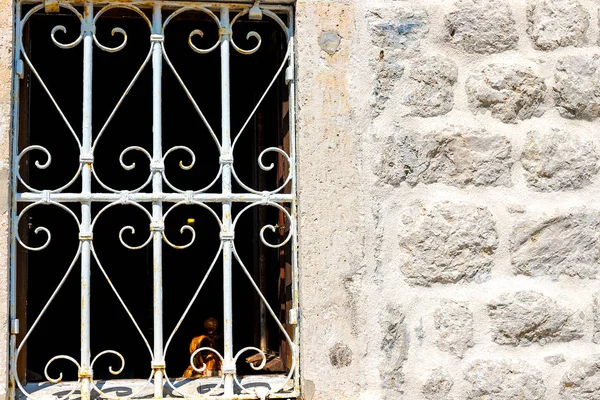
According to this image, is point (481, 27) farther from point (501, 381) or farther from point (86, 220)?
point (86, 220)

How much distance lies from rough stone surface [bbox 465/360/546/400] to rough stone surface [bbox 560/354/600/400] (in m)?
0.11

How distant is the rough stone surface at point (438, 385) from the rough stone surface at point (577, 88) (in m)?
0.99

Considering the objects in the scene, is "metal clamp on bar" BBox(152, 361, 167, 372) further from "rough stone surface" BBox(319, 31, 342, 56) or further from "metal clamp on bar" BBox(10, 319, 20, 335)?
"rough stone surface" BBox(319, 31, 342, 56)

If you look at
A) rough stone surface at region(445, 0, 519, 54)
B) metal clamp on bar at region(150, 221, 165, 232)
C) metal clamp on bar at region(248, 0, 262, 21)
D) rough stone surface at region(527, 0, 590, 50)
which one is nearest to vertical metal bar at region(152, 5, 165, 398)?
metal clamp on bar at region(150, 221, 165, 232)

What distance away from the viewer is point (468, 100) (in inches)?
105

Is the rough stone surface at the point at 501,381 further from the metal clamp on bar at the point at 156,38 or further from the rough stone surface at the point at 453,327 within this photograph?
the metal clamp on bar at the point at 156,38

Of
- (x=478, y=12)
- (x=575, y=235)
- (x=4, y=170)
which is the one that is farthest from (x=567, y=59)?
(x=4, y=170)

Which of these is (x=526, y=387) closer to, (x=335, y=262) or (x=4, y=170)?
(x=335, y=262)

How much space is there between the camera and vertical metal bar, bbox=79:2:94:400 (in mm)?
2486

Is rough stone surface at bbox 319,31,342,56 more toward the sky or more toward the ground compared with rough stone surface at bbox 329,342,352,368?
more toward the sky

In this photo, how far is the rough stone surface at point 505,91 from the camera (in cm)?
266

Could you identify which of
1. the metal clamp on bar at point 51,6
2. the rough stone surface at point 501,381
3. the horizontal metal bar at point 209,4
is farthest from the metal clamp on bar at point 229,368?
the metal clamp on bar at point 51,6

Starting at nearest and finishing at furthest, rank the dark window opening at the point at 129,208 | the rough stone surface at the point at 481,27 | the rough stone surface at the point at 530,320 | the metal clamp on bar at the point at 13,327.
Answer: the metal clamp on bar at the point at 13,327 → the rough stone surface at the point at 530,320 → the rough stone surface at the point at 481,27 → the dark window opening at the point at 129,208

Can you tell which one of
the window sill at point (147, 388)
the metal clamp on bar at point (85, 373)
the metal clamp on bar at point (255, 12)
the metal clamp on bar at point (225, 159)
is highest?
the metal clamp on bar at point (255, 12)
